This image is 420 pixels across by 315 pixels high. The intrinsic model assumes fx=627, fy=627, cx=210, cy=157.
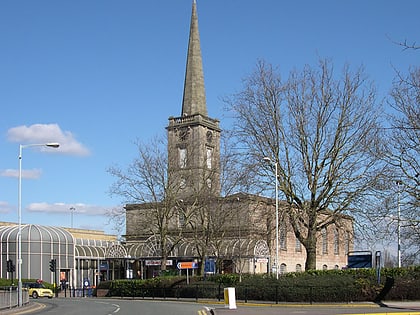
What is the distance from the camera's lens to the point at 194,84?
90312 millimetres

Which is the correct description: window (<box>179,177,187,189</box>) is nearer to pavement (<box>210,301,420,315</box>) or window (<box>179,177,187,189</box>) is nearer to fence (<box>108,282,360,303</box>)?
fence (<box>108,282,360,303</box>)

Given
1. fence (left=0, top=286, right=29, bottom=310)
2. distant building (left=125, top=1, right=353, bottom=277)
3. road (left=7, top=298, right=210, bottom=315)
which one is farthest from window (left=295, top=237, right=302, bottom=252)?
fence (left=0, top=286, right=29, bottom=310)

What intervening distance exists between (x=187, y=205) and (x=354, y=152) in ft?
69.1

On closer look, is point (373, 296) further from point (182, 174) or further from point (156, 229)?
point (156, 229)

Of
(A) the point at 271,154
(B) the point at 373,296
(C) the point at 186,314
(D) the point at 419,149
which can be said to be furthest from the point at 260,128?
(C) the point at 186,314

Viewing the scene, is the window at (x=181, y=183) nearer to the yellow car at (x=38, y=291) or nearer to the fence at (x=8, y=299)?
the yellow car at (x=38, y=291)

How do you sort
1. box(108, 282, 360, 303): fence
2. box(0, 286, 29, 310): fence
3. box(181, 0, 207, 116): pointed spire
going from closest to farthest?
box(0, 286, 29, 310): fence → box(108, 282, 360, 303): fence → box(181, 0, 207, 116): pointed spire

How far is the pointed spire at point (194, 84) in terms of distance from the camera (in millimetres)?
90375

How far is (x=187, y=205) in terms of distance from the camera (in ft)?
186

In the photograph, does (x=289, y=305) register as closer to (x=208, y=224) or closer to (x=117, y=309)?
(x=117, y=309)

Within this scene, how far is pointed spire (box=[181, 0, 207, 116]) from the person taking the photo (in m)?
90.4

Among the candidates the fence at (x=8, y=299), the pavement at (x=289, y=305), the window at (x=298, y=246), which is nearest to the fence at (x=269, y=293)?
the pavement at (x=289, y=305)

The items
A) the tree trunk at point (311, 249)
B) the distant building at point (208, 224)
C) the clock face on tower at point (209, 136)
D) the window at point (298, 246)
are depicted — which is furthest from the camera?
the clock face on tower at point (209, 136)

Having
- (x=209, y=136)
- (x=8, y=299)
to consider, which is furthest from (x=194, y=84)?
(x=8, y=299)
